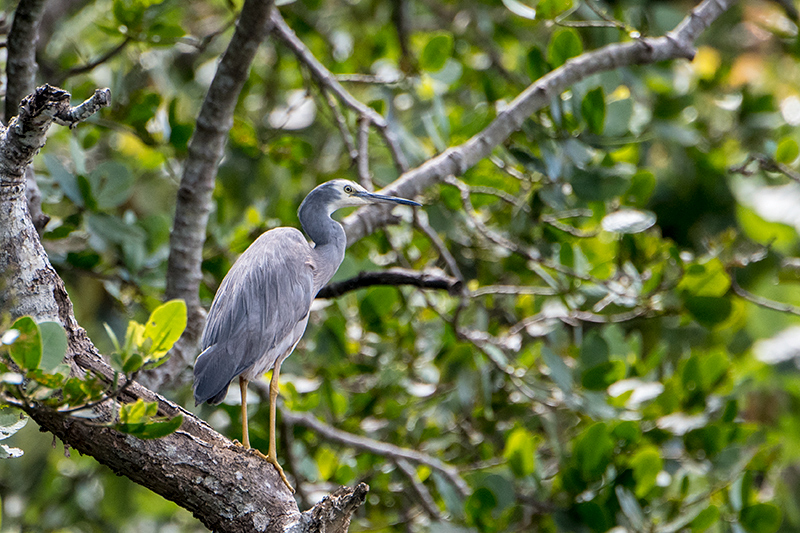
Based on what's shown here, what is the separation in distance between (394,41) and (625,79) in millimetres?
1423

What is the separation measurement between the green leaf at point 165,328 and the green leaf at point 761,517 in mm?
2589

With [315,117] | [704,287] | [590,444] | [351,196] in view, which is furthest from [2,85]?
[704,287]

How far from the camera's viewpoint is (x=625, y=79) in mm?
4254

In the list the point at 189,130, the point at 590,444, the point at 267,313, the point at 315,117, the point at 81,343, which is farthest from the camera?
the point at 315,117

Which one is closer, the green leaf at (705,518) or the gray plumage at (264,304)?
the gray plumage at (264,304)

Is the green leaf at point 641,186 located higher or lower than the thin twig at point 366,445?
higher

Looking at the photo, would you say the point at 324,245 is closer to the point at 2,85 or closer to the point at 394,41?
the point at 2,85

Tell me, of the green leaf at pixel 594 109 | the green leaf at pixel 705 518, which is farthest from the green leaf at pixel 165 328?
the green leaf at pixel 705 518

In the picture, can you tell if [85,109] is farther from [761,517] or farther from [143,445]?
[761,517]

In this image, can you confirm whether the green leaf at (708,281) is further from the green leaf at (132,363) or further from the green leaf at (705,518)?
the green leaf at (132,363)

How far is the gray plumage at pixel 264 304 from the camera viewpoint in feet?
7.11

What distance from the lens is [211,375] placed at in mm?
2129

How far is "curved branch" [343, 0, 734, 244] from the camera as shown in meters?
2.78

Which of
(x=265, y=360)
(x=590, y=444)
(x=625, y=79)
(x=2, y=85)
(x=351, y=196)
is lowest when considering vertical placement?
(x=590, y=444)
